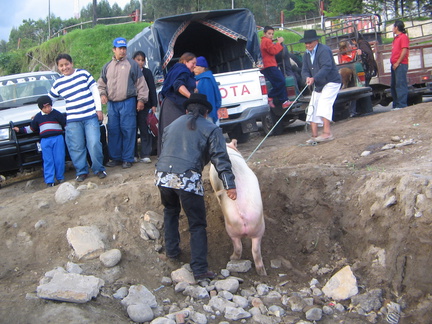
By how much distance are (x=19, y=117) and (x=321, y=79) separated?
4.89m

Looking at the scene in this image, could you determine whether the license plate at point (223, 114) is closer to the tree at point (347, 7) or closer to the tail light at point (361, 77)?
the tail light at point (361, 77)

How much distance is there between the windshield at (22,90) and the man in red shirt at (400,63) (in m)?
7.04

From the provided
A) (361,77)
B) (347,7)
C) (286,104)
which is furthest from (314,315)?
(347,7)

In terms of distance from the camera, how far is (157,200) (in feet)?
19.7

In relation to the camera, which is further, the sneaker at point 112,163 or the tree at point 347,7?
the tree at point 347,7

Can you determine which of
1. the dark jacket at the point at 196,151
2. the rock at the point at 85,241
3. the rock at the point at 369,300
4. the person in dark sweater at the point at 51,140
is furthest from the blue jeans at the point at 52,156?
the rock at the point at 369,300

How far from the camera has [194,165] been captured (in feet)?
15.3

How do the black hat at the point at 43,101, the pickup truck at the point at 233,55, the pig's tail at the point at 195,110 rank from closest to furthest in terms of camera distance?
the pig's tail at the point at 195,110, the black hat at the point at 43,101, the pickup truck at the point at 233,55

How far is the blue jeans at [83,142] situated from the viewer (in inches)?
289

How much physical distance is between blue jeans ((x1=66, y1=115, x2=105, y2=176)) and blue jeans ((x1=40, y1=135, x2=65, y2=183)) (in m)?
0.19

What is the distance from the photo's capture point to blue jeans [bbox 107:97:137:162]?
7.93 meters

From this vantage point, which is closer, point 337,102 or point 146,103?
point 146,103

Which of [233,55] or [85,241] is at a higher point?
[233,55]

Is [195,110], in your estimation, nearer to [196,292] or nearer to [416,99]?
[196,292]
